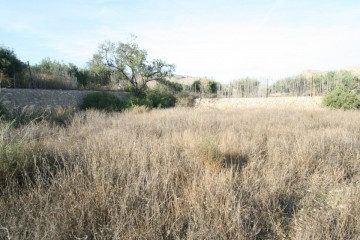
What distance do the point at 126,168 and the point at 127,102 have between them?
11872 millimetres

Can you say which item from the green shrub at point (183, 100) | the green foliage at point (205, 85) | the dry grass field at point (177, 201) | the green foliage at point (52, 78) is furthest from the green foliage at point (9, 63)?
the green foliage at point (205, 85)

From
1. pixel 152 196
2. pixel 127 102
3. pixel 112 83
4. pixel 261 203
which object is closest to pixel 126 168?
pixel 152 196

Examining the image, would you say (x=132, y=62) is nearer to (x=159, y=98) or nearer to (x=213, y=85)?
(x=159, y=98)

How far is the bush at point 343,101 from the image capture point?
37.7ft

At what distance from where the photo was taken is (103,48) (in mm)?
15930

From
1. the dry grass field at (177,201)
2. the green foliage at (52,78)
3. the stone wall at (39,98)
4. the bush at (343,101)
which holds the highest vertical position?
the green foliage at (52,78)

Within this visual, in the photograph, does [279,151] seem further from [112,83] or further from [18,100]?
[112,83]

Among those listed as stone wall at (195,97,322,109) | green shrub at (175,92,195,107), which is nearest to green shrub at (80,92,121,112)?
green shrub at (175,92,195,107)

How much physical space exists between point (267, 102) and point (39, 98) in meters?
17.4

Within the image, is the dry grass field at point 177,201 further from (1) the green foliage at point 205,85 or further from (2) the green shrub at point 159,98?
(1) the green foliage at point 205,85

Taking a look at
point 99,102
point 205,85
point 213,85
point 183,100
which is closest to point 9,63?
point 99,102

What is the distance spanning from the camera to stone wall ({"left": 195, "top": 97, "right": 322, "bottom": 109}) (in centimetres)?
1421

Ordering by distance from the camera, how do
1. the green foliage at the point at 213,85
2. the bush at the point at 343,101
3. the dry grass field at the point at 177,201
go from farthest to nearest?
the green foliage at the point at 213,85 → the bush at the point at 343,101 → the dry grass field at the point at 177,201

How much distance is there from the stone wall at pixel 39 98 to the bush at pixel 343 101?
17.3m
